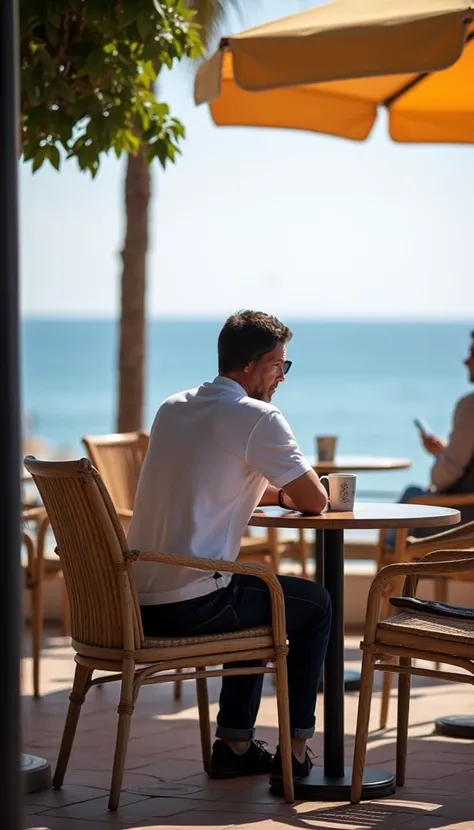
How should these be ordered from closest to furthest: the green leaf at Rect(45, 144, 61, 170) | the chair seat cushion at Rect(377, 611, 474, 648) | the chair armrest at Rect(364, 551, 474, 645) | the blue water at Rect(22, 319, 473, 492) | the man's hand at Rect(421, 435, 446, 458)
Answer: the chair seat cushion at Rect(377, 611, 474, 648) → the chair armrest at Rect(364, 551, 474, 645) → the green leaf at Rect(45, 144, 61, 170) → the man's hand at Rect(421, 435, 446, 458) → the blue water at Rect(22, 319, 473, 492)

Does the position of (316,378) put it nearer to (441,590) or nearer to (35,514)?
(441,590)

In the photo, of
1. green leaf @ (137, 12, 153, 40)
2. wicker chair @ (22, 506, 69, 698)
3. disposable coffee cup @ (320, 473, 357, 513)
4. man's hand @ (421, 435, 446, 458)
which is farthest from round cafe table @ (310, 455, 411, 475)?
green leaf @ (137, 12, 153, 40)

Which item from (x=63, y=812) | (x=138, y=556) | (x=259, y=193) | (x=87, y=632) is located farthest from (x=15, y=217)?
(x=259, y=193)

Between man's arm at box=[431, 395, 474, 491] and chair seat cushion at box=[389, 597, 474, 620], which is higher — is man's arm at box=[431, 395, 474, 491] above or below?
above

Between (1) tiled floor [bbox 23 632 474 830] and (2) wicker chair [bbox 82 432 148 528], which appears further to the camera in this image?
(2) wicker chair [bbox 82 432 148 528]

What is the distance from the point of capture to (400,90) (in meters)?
5.24

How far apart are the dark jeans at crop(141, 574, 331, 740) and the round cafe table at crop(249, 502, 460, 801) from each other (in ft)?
0.19

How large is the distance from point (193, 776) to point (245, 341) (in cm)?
124

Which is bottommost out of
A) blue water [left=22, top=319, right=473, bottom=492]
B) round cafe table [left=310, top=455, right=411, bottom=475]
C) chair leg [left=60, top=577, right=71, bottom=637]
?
blue water [left=22, top=319, right=473, bottom=492]

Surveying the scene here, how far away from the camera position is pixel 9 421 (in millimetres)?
1828

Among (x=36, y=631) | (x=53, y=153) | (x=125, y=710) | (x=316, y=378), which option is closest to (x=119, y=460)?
(x=36, y=631)

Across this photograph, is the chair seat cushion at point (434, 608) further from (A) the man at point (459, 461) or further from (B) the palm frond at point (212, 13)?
(B) the palm frond at point (212, 13)

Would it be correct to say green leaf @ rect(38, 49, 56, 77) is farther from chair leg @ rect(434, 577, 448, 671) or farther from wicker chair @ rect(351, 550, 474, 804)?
chair leg @ rect(434, 577, 448, 671)

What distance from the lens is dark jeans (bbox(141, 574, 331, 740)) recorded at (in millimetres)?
3428
